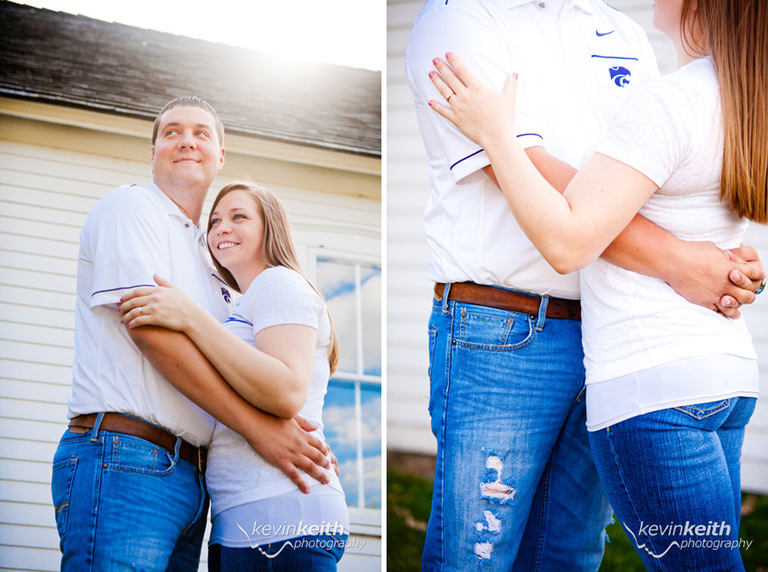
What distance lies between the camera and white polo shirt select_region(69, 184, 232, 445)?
1.45 meters

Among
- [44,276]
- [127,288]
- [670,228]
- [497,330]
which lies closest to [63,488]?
[127,288]

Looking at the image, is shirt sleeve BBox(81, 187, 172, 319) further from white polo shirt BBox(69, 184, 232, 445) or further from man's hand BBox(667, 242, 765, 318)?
man's hand BBox(667, 242, 765, 318)

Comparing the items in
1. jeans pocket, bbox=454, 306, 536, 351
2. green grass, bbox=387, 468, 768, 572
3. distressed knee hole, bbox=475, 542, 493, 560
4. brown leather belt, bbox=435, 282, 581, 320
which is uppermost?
brown leather belt, bbox=435, 282, 581, 320

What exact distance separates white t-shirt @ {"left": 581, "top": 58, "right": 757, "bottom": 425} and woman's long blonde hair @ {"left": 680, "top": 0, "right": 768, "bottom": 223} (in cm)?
2

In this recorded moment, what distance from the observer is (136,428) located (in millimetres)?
1410

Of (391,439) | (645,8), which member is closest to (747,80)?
(645,8)

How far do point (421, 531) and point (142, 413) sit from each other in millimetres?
1559

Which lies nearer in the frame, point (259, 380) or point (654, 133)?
point (654, 133)

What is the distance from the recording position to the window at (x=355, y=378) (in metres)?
1.97

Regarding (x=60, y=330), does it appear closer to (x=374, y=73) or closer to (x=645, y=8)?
(x=374, y=73)

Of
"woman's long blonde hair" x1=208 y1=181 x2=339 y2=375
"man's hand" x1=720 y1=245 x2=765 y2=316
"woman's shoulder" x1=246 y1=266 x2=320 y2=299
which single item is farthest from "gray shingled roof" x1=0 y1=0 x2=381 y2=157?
"man's hand" x1=720 y1=245 x2=765 y2=316

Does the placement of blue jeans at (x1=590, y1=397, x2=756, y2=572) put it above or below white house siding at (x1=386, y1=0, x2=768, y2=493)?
below

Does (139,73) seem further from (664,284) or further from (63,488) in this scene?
(664,284)

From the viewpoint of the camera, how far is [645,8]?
2473 mm
